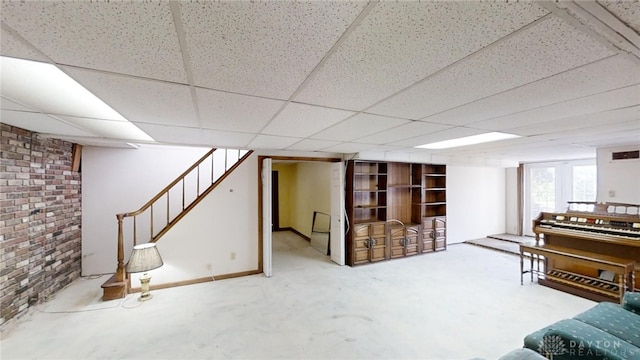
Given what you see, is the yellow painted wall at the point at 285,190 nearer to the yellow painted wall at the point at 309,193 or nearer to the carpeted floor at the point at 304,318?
the yellow painted wall at the point at 309,193

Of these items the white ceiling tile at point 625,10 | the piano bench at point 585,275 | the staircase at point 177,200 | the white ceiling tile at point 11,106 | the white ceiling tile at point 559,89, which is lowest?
A: the piano bench at point 585,275

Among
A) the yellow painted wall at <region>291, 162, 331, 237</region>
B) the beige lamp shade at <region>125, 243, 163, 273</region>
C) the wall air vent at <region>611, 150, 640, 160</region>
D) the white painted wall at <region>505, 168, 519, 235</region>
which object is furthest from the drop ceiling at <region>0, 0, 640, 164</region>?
the white painted wall at <region>505, 168, 519, 235</region>

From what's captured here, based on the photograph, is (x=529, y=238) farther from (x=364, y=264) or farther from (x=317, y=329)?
(x=317, y=329)

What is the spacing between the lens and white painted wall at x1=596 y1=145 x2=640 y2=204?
3.76 metres

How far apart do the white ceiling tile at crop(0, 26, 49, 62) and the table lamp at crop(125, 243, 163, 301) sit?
8.69 ft

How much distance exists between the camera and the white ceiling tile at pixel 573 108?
1622mm

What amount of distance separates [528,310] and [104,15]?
438 centimetres

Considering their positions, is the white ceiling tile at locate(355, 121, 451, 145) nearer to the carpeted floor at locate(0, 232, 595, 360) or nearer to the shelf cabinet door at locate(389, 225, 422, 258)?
the carpeted floor at locate(0, 232, 595, 360)

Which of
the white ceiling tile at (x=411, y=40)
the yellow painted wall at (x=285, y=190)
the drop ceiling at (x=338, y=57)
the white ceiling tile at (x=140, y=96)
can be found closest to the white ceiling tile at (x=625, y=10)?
the drop ceiling at (x=338, y=57)

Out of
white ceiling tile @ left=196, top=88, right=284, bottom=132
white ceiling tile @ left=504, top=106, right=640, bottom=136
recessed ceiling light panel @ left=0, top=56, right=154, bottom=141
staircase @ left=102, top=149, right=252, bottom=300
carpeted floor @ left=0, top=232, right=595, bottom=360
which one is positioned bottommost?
carpeted floor @ left=0, top=232, right=595, bottom=360

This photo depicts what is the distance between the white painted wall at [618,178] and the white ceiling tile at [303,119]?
4810mm

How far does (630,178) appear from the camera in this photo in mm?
3801

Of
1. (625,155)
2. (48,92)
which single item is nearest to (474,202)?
(625,155)

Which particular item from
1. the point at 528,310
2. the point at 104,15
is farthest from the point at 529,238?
the point at 104,15
